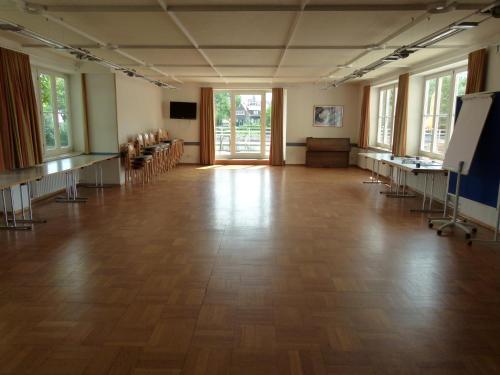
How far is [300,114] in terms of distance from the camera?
1184 centimetres

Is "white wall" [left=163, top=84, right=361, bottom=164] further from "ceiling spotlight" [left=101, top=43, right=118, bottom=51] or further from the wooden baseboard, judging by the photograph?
"ceiling spotlight" [left=101, top=43, right=118, bottom=51]

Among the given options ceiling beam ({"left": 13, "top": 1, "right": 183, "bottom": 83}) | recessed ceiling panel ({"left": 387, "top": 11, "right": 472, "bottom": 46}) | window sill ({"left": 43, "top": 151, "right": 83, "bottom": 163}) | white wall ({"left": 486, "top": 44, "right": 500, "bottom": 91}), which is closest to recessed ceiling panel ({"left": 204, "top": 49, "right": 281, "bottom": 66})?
ceiling beam ({"left": 13, "top": 1, "right": 183, "bottom": 83})

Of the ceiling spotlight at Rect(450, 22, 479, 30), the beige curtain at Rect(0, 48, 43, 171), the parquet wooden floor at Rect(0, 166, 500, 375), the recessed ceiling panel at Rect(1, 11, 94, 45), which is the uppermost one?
the recessed ceiling panel at Rect(1, 11, 94, 45)

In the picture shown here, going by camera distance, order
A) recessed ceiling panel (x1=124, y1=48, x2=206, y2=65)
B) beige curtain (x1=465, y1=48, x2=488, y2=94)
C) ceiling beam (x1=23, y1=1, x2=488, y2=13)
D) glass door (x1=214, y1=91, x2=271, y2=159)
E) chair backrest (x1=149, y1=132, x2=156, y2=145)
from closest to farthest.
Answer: ceiling beam (x1=23, y1=1, x2=488, y2=13), beige curtain (x1=465, y1=48, x2=488, y2=94), recessed ceiling panel (x1=124, y1=48, x2=206, y2=65), chair backrest (x1=149, y1=132, x2=156, y2=145), glass door (x1=214, y1=91, x2=271, y2=159)

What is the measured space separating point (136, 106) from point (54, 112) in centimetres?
239

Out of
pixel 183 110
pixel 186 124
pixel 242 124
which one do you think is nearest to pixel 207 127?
pixel 186 124

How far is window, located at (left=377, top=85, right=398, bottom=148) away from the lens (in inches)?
380

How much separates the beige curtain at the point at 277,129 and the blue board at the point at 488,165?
7.11 meters

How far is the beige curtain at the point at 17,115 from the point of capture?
538 centimetres

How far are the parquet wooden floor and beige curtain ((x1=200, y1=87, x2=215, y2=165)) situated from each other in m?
6.48

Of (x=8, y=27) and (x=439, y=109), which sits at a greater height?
(x=8, y=27)

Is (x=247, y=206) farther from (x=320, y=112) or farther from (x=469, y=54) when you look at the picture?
(x=320, y=112)

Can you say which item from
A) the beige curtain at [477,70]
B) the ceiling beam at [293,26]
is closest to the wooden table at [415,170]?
the beige curtain at [477,70]

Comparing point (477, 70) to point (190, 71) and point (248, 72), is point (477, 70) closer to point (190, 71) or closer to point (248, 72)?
point (248, 72)
